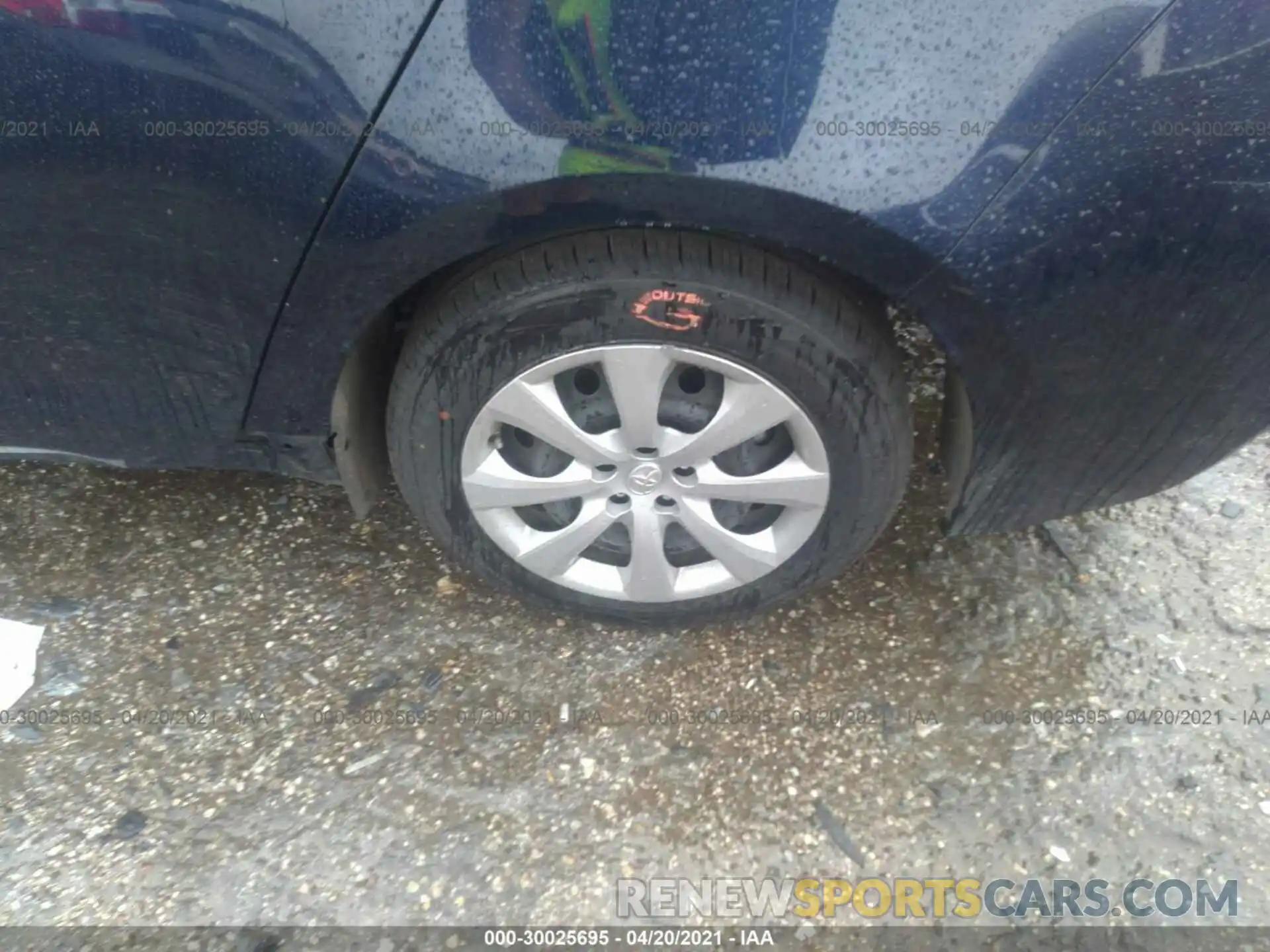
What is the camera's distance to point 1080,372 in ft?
5.65

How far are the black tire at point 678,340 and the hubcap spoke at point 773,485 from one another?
44 mm

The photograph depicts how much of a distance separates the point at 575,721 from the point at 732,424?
75cm

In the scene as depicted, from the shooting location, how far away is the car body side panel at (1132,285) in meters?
1.43

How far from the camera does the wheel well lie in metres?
1.74

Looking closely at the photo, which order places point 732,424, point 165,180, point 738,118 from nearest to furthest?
1. point 738,118
2. point 165,180
3. point 732,424

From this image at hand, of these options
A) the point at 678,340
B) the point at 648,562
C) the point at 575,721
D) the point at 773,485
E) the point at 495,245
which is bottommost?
the point at 575,721

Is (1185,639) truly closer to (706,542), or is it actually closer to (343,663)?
(706,542)

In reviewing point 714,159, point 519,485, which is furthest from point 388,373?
point 714,159

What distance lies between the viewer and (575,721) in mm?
2094

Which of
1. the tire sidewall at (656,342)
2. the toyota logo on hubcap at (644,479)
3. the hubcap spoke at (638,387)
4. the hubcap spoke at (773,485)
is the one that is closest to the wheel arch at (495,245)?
the tire sidewall at (656,342)

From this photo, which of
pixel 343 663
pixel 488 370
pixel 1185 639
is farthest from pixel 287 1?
pixel 1185 639

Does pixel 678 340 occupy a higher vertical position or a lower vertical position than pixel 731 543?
higher

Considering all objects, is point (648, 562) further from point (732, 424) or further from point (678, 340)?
point (678, 340)

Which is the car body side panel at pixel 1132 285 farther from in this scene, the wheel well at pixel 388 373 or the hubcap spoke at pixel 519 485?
the hubcap spoke at pixel 519 485
